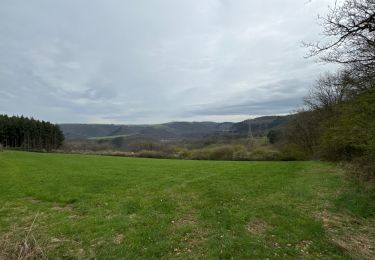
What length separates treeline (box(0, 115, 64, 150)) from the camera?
269 feet

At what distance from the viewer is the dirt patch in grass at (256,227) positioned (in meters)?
7.57

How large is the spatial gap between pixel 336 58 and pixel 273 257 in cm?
795

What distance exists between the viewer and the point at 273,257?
603 centimetres

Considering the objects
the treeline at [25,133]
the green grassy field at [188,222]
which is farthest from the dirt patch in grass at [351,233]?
the treeline at [25,133]

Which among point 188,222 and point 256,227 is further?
point 188,222

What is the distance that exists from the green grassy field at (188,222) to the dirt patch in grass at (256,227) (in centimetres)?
3

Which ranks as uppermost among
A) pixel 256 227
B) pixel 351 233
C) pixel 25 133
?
pixel 25 133

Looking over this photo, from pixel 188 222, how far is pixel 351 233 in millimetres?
4490

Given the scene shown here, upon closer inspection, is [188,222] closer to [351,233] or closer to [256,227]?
[256,227]

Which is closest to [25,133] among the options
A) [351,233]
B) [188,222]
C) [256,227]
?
[188,222]

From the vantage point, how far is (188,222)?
27.9 ft

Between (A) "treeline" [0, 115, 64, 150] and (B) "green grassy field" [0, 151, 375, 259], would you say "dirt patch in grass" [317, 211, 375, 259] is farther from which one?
(A) "treeline" [0, 115, 64, 150]

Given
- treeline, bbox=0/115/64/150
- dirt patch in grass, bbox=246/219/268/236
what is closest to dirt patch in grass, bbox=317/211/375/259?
dirt patch in grass, bbox=246/219/268/236

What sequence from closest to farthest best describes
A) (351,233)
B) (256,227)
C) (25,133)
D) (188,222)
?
1. (351,233)
2. (256,227)
3. (188,222)
4. (25,133)
